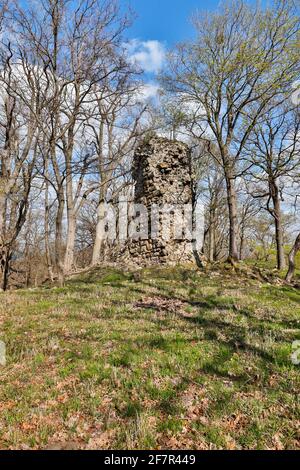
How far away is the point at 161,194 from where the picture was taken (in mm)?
18766

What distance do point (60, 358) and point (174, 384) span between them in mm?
2213

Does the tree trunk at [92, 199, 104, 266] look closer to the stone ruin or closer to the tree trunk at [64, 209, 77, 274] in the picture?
the stone ruin

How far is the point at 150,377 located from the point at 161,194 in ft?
47.9

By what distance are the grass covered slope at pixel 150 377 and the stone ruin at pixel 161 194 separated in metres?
8.98

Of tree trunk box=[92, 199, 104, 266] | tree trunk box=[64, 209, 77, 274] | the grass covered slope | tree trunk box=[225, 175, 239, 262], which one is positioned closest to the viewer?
the grass covered slope

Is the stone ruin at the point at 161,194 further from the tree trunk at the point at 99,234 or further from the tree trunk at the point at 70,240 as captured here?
the tree trunk at the point at 99,234

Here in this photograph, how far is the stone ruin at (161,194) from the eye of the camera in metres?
18.3

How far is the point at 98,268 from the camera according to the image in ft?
59.3

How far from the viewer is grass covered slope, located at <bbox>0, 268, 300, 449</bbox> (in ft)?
12.0

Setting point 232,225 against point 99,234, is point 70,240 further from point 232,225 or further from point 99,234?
point 232,225

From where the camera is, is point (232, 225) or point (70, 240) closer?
point (232, 225)

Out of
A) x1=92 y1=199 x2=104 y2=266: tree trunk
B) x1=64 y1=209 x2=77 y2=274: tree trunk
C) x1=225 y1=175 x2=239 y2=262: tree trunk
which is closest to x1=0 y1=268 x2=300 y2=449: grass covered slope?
x1=225 y1=175 x2=239 y2=262: tree trunk

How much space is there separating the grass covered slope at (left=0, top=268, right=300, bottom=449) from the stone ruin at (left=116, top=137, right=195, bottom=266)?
29.5 feet

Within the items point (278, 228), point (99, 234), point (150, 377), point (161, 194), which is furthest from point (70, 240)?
point (278, 228)
